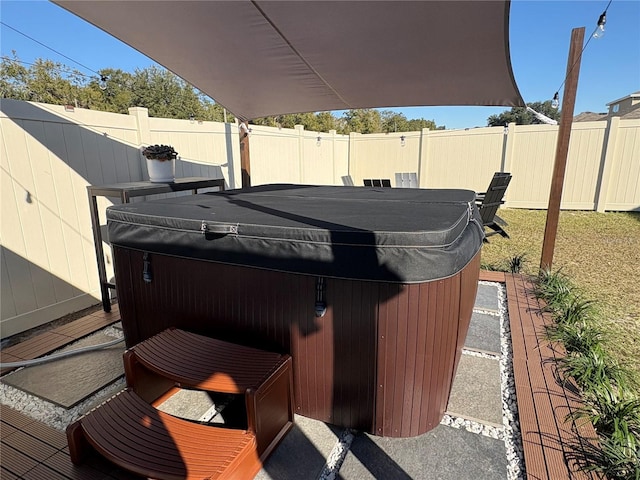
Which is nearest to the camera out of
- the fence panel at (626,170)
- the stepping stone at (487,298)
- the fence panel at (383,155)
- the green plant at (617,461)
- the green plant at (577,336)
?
the green plant at (617,461)

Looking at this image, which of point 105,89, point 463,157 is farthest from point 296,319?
point 105,89

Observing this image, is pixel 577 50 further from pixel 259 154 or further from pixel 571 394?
pixel 259 154

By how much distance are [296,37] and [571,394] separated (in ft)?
9.06

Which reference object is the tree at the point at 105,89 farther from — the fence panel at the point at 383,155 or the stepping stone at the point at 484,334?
the stepping stone at the point at 484,334

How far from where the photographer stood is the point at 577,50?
118 inches

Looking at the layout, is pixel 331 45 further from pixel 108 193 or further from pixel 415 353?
pixel 415 353

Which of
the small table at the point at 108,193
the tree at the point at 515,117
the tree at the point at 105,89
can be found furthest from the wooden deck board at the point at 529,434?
the tree at the point at 515,117

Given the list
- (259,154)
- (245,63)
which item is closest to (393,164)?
(259,154)

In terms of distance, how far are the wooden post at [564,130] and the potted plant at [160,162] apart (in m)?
3.41

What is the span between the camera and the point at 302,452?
1573 millimetres

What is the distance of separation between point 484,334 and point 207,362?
202cm

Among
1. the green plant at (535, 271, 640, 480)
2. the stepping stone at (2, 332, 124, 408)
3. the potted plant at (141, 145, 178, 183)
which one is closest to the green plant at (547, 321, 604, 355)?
the green plant at (535, 271, 640, 480)

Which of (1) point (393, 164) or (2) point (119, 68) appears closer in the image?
(1) point (393, 164)

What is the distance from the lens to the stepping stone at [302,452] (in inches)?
57.5
